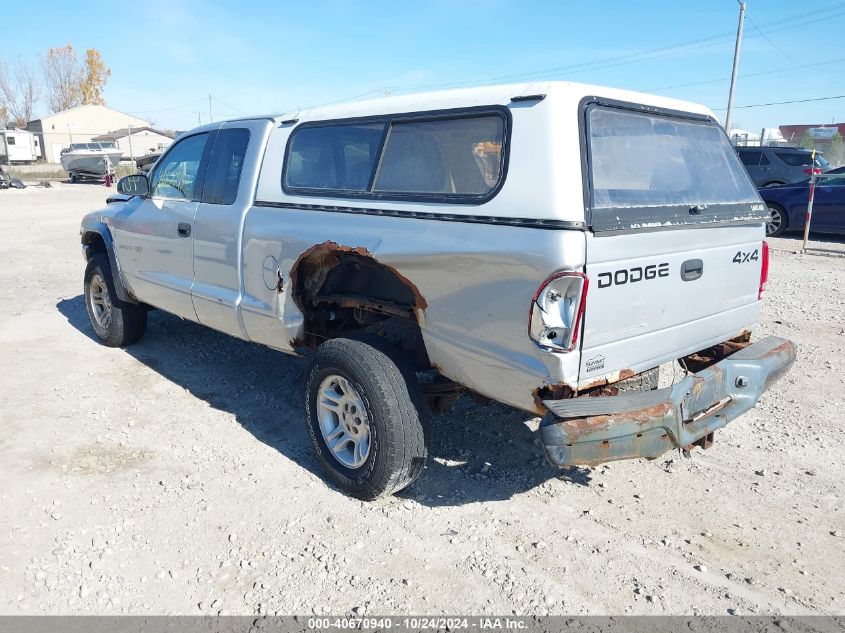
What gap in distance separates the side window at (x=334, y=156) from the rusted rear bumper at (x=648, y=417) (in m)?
1.69

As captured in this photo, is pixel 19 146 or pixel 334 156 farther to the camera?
pixel 19 146

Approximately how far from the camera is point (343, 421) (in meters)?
3.62

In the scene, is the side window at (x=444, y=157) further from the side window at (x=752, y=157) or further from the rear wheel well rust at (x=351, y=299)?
the side window at (x=752, y=157)

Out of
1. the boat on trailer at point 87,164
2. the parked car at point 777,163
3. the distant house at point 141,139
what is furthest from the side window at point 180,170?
the distant house at point 141,139

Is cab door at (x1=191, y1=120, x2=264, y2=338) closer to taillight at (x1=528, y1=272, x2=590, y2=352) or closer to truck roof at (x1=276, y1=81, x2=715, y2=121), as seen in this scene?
truck roof at (x1=276, y1=81, x2=715, y2=121)

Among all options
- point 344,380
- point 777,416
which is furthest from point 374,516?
point 777,416

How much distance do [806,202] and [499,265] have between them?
12.0 metres

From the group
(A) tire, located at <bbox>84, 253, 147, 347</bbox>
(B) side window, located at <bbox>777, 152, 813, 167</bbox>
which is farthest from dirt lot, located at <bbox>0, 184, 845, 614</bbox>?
(B) side window, located at <bbox>777, 152, 813, 167</bbox>

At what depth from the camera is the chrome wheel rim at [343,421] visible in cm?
348

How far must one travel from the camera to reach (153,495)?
139 inches

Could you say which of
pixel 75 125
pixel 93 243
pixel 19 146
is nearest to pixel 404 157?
pixel 93 243

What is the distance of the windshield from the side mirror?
3.81 metres

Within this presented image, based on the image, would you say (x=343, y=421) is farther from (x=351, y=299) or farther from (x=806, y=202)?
(x=806, y=202)

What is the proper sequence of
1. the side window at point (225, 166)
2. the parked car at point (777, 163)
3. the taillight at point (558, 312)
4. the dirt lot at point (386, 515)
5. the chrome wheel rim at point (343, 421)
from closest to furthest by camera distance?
the taillight at point (558, 312)
the dirt lot at point (386, 515)
the chrome wheel rim at point (343, 421)
the side window at point (225, 166)
the parked car at point (777, 163)
